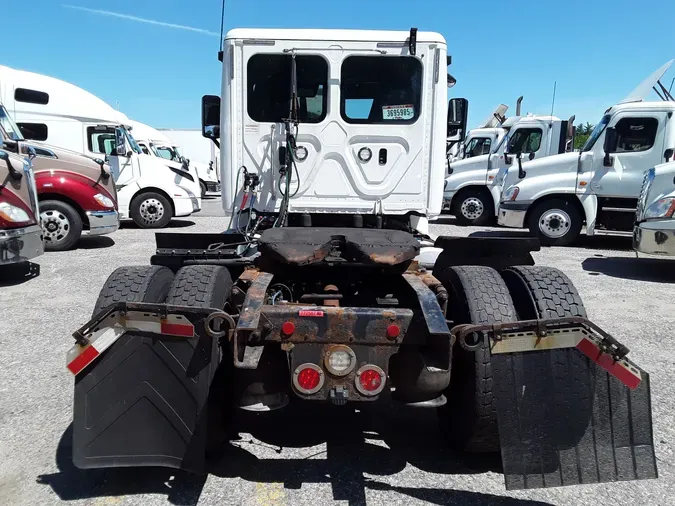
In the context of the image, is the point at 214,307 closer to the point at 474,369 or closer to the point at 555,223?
the point at 474,369

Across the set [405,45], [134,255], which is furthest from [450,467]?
[134,255]

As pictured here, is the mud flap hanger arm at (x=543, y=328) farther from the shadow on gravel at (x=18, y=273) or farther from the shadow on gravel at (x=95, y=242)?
the shadow on gravel at (x=95, y=242)

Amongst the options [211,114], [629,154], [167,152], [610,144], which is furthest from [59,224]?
[167,152]

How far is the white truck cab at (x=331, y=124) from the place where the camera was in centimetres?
450

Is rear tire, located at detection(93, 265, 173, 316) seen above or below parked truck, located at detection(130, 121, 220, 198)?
below

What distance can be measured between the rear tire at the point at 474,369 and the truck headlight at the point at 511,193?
8.75 meters

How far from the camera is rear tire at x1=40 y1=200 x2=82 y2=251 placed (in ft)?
31.2

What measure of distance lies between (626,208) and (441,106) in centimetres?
761

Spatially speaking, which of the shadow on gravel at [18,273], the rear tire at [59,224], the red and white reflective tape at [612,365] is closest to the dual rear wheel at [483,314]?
the red and white reflective tape at [612,365]

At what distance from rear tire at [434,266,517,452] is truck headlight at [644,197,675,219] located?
20.2 feet

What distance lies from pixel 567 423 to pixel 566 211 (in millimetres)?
9490

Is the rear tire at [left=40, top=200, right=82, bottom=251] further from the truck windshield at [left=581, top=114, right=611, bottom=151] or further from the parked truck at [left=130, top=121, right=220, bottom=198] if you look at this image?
the truck windshield at [left=581, top=114, right=611, bottom=151]

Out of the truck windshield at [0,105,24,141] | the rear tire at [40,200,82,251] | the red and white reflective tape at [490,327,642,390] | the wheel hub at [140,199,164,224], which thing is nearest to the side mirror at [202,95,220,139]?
the red and white reflective tape at [490,327,642,390]

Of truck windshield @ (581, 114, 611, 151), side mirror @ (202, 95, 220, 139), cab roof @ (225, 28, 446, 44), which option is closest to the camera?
cab roof @ (225, 28, 446, 44)
